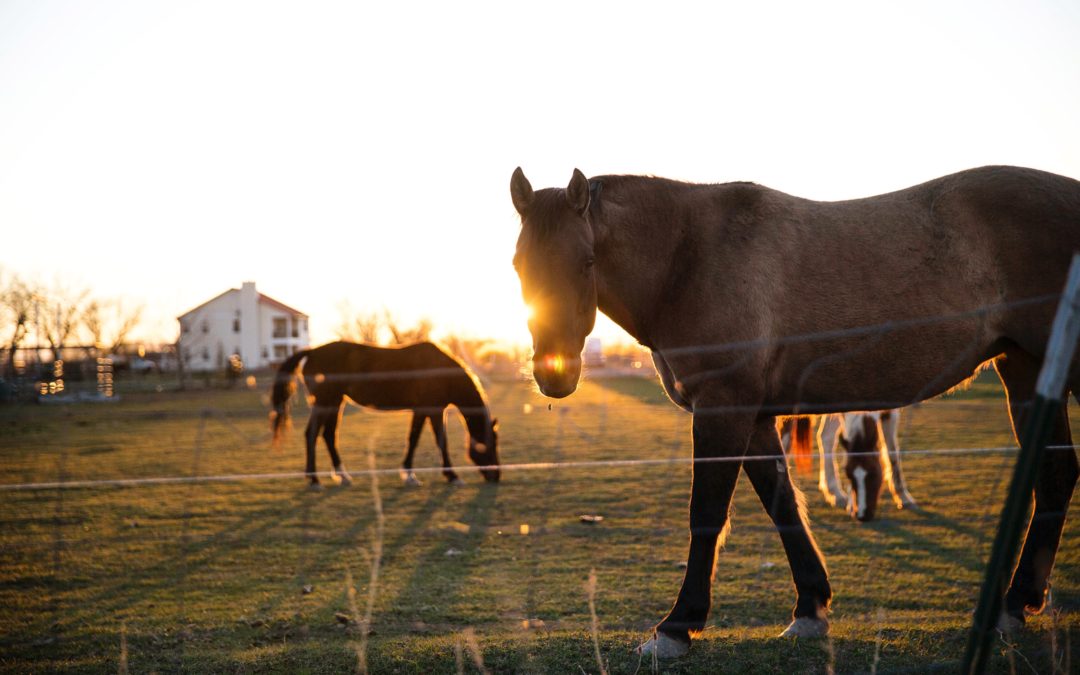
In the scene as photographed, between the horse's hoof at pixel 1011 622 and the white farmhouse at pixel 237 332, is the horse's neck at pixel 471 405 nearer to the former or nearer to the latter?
the horse's hoof at pixel 1011 622

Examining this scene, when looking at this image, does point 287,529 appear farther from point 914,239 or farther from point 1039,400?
point 1039,400

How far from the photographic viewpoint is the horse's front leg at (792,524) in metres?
3.06

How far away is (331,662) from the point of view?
305 cm

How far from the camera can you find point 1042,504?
10.5ft

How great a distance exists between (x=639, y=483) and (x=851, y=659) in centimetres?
643

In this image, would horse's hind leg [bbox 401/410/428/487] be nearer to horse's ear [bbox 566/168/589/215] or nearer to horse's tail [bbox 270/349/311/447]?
horse's tail [bbox 270/349/311/447]

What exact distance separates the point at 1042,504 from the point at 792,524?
115cm

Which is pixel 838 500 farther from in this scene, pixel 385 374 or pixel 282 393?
pixel 282 393

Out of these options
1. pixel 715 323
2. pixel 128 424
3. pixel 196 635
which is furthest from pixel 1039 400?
pixel 128 424

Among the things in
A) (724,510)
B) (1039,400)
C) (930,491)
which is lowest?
(930,491)

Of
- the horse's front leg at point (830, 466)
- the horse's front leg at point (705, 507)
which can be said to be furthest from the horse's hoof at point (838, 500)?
the horse's front leg at point (705, 507)

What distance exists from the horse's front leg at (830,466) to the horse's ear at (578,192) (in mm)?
5481

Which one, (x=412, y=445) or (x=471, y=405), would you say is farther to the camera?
(x=471, y=405)

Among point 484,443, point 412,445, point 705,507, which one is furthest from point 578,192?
point 412,445
